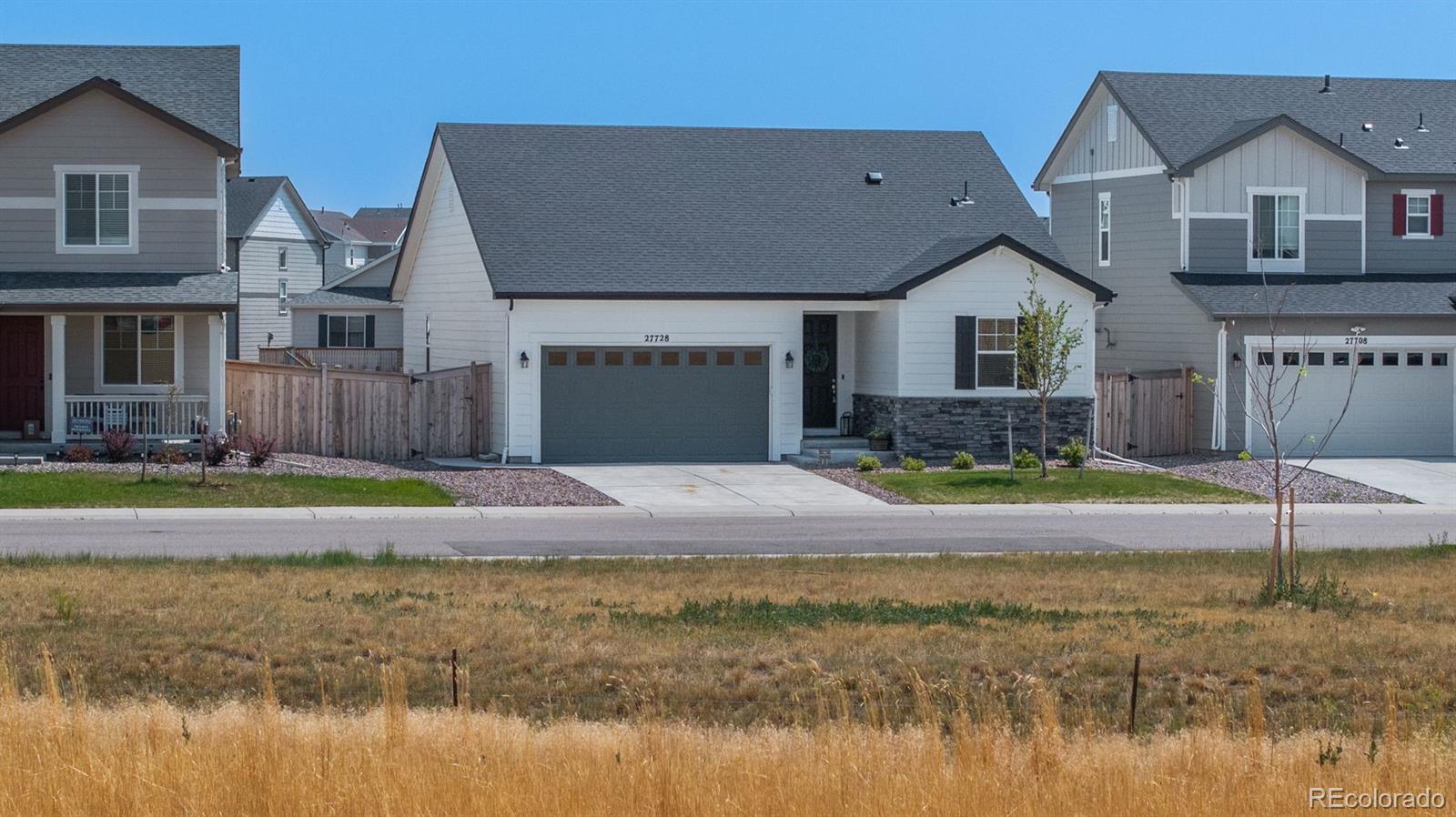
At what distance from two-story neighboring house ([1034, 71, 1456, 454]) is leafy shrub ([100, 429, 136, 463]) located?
21267 mm

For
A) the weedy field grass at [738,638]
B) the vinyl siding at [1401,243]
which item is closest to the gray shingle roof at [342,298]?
the vinyl siding at [1401,243]

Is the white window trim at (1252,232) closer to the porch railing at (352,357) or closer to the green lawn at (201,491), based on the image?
the green lawn at (201,491)

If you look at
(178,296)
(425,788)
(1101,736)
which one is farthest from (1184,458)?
(425,788)

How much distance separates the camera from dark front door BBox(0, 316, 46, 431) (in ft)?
107

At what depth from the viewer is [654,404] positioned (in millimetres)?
33844

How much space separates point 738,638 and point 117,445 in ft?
65.1

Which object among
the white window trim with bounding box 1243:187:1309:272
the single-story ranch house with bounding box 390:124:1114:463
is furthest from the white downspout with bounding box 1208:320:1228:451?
the white window trim with bounding box 1243:187:1309:272

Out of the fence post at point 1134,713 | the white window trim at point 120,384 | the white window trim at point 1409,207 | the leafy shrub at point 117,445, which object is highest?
the white window trim at point 1409,207

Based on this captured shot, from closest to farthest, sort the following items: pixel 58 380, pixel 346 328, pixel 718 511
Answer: pixel 718 511
pixel 58 380
pixel 346 328

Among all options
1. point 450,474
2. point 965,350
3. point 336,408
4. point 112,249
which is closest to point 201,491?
point 450,474

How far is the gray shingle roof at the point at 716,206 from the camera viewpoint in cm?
3391

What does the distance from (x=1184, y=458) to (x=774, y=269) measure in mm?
9720

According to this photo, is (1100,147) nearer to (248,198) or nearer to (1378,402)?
(1378,402)

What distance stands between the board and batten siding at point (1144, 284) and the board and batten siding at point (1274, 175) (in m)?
0.59
